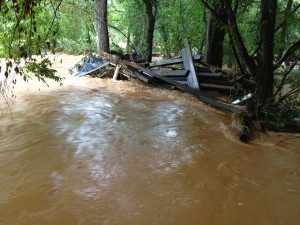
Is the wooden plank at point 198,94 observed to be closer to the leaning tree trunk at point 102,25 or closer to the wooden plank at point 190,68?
the wooden plank at point 190,68

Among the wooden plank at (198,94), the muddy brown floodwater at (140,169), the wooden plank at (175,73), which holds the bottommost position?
the muddy brown floodwater at (140,169)

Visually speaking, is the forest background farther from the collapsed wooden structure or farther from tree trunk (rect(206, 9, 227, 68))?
the collapsed wooden structure

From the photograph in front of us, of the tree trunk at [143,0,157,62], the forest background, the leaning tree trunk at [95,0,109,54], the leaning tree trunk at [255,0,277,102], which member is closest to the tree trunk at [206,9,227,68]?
the forest background

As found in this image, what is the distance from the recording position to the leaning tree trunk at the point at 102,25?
13.2 meters

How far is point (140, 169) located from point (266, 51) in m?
4.01

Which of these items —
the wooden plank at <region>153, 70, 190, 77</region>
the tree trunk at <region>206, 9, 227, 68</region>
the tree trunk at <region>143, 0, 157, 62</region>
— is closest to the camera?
the wooden plank at <region>153, 70, 190, 77</region>

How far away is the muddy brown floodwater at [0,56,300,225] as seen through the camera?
11.5 feet

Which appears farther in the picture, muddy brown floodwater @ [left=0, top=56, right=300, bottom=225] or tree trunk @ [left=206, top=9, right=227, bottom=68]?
tree trunk @ [left=206, top=9, right=227, bottom=68]

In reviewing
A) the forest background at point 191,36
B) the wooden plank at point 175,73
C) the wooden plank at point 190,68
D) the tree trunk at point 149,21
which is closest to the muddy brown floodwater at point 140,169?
the forest background at point 191,36

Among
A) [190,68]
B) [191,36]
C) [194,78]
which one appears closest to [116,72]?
[190,68]

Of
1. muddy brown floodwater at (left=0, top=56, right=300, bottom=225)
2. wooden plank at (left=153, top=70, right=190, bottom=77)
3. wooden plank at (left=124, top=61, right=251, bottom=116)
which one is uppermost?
wooden plank at (left=153, top=70, right=190, bottom=77)

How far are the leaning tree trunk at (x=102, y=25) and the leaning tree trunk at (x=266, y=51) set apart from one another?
796 centimetres

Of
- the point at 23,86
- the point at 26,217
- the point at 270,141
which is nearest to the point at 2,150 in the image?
the point at 26,217

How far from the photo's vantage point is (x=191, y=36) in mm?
14516
